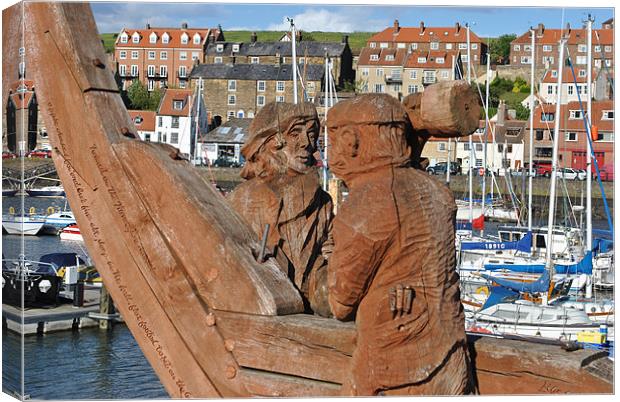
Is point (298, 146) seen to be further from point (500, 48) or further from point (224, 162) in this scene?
point (500, 48)

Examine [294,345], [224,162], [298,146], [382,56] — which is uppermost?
[382,56]

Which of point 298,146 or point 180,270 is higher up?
point 298,146

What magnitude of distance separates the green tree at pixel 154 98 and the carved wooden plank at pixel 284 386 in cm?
5465

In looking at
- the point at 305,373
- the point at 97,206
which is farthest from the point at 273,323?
the point at 97,206

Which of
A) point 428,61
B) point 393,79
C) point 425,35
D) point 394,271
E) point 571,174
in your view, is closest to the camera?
point 394,271

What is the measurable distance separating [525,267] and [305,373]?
28153 mm

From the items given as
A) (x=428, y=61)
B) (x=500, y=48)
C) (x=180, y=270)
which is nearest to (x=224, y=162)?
(x=428, y=61)

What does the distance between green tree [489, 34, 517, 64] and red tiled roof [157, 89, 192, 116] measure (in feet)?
123

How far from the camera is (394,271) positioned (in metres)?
2.80

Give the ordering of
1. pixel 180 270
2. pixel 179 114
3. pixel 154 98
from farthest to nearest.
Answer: pixel 154 98
pixel 179 114
pixel 180 270

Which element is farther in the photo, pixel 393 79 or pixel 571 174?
pixel 393 79

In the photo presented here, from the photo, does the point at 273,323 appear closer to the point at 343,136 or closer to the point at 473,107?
the point at 343,136

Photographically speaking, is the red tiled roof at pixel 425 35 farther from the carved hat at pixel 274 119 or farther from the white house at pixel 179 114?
the carved hat at pixel 274 119

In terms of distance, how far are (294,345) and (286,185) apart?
122 cm
